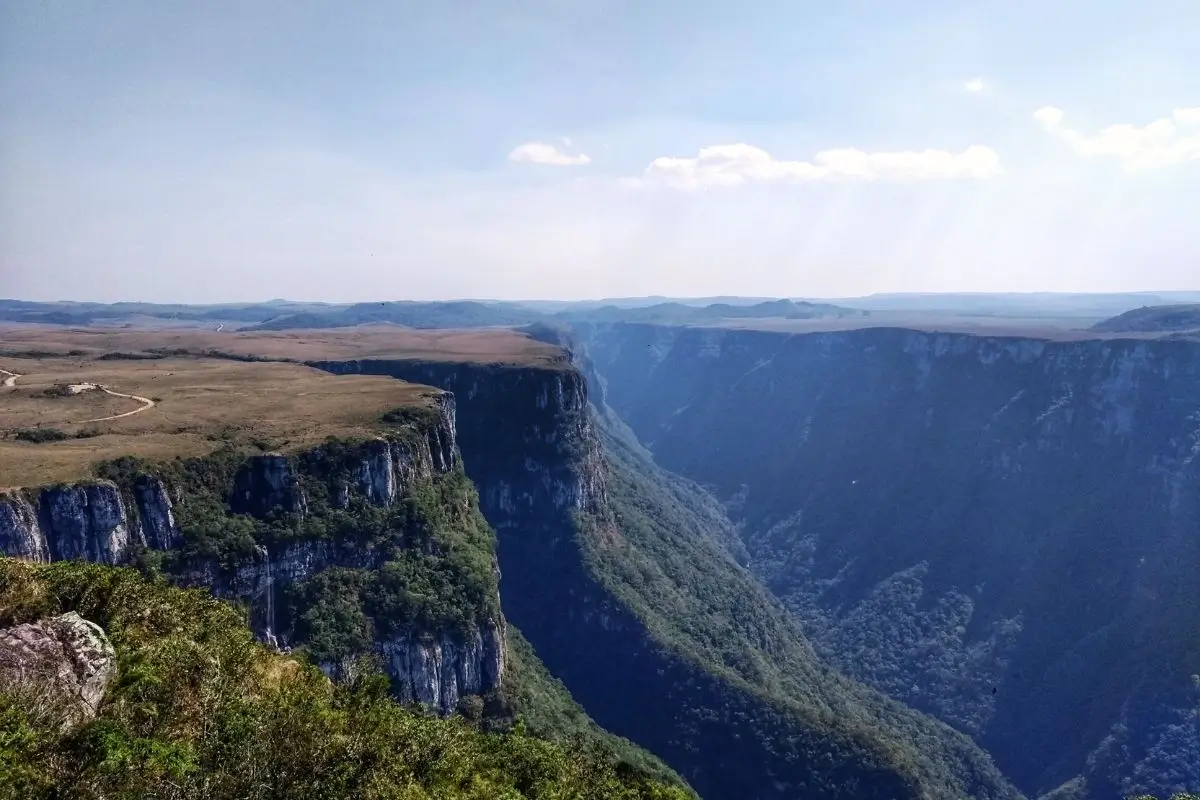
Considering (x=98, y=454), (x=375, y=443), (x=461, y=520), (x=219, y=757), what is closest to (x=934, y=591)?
(x=461, y=520)

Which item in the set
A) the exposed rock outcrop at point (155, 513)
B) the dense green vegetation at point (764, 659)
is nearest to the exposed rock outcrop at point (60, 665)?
the exposed rock outcrop at point (155, 513)

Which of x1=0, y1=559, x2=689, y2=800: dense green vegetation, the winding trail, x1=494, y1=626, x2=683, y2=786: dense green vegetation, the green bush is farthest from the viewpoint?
the winding trail

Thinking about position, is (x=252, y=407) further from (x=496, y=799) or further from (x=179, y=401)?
(x=496, y=799)

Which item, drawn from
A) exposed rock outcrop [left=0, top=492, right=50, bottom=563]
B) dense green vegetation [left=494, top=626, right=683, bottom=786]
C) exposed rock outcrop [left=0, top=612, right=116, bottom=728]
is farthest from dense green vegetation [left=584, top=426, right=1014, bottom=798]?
exposed rock outcrop [left=0, top=612, right=116, bottom=728]

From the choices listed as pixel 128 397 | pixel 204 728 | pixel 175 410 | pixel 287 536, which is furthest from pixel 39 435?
pixel 204 728

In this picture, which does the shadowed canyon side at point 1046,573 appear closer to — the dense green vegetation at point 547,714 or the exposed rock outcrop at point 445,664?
the dense green vegetation at point 547,714

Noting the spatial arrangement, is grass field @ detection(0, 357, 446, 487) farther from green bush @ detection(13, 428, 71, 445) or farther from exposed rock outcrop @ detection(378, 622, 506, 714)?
exposed rock outcrop @ detection(378, 622, 506, 714)

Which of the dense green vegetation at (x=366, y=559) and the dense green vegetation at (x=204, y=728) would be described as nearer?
the dense green vegetation at (x=204, y=728)
